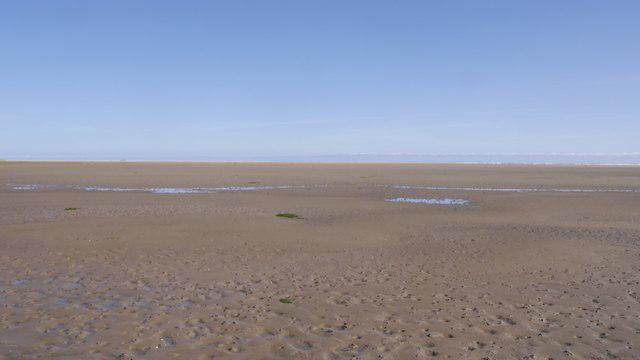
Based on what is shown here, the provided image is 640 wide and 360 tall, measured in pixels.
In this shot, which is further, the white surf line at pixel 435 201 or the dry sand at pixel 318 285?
the white surf line at pixel 435 201

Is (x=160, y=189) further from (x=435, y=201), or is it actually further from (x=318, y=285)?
(x=318, y=285)

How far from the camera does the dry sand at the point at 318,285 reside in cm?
844

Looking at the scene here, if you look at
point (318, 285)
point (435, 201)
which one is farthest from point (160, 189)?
point (318, 285)

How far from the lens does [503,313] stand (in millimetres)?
10031

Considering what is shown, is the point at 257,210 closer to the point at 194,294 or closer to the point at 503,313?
the point at 194,294

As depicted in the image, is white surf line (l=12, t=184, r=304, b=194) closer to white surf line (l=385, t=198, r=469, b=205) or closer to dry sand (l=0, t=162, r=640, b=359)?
dry sand (l=0, t=162, r=640, b=359)

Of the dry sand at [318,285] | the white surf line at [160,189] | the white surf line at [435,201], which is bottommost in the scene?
the dry sand at [318,285]

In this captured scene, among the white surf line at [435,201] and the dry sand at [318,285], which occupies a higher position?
the white surf line at [435,201]

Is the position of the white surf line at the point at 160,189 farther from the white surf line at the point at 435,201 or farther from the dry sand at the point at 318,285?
the white surf line at the point at 435,201

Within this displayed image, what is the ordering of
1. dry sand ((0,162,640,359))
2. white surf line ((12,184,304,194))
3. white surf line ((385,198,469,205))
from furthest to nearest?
white surf line ((12,184,304,194)) → white surf line ((385,198,469,205)) → dry sand ((0,162,640,359))

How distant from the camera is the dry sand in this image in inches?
332

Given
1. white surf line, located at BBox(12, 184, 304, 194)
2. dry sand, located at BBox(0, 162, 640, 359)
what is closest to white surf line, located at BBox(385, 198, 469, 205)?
dry sand, located at BBox(0, 162, 640, 359)

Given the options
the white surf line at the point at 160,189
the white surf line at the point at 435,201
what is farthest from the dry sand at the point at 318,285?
the white surf line at the point at 160,189

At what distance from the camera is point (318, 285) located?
12.1 meters
